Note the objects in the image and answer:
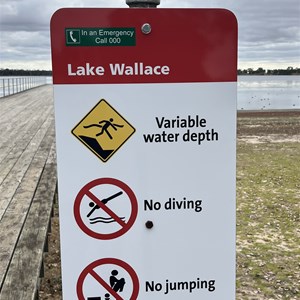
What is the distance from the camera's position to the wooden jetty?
10.6 feet

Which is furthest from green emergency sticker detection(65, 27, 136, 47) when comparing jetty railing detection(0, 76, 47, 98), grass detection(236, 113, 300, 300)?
jetty railing detection(0, 76, 47, 98)

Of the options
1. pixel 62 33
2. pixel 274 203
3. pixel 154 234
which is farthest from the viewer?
pixel 274 203

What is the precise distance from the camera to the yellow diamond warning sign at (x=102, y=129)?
1.67 metres

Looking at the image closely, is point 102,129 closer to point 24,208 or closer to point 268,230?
point 24,208

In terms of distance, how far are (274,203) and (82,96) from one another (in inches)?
286

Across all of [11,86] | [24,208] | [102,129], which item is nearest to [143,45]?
[102,129]

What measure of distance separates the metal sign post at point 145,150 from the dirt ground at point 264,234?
10.8 feet

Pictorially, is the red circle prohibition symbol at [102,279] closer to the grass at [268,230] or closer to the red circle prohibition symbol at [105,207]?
the red circle prohibition symbol at [105,207]

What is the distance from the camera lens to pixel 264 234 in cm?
673

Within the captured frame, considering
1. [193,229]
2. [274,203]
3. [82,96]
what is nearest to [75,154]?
[82,96]

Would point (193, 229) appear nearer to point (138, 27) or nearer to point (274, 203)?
point (138, 27)

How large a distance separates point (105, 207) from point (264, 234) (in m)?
5.46

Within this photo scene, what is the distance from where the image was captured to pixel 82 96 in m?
1.66

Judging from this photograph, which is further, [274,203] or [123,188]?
[274,203]
